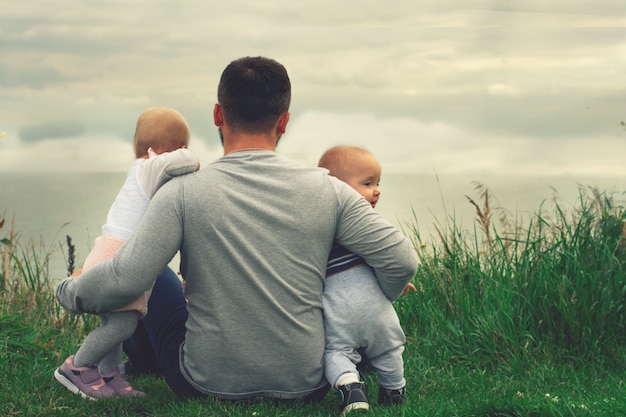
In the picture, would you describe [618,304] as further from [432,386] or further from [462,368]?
[432,386]

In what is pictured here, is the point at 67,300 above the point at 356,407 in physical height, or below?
above

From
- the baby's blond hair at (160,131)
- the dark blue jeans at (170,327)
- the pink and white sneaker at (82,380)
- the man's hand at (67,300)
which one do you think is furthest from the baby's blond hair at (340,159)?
the pink and white sneaker at (82,380)

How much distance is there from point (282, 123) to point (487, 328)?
231 cm

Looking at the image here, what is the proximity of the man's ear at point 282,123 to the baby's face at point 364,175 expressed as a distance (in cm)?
39

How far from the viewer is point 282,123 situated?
302cm

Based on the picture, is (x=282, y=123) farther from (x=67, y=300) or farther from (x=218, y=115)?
(x=67, y=300)

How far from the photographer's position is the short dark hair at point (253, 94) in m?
2.90

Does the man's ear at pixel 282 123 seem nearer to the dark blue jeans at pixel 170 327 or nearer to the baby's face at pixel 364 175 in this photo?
the baby's face at pixel 364 175

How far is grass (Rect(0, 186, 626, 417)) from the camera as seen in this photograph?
3.60 meters

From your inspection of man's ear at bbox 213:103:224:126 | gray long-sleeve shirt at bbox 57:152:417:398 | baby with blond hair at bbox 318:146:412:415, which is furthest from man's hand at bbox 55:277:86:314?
baby with blond hair at bbox 318:146:412:415

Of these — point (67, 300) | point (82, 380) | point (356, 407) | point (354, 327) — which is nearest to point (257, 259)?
point (354, 327)

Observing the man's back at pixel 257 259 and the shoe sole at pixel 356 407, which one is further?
the shoe sole at pixel 356 407

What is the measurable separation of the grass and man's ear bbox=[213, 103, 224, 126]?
121 centimetres

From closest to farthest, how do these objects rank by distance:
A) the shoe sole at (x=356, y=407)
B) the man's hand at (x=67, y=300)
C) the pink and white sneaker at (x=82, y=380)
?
the shoe sole at (x=356, y=407)
the man's hand at (x=67, y=300)
the pink and white sneaker at (x=82, y=380)
